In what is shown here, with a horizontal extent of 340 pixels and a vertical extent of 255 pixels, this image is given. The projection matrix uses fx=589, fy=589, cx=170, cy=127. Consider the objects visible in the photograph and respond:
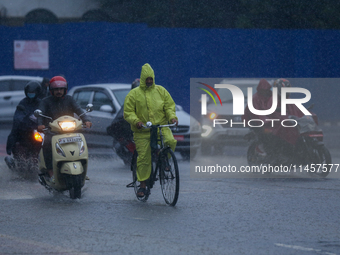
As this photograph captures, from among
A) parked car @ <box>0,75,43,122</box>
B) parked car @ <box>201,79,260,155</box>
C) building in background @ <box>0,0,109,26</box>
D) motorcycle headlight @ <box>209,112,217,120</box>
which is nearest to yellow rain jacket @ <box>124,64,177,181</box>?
parked car @ <box>201,79,260,155</box>

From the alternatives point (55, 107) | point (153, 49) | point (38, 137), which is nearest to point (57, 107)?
point (55, 107)

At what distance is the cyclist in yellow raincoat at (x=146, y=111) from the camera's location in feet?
24.8

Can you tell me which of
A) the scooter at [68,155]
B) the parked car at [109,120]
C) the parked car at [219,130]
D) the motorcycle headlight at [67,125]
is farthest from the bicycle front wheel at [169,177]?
the parked car at [219,130]

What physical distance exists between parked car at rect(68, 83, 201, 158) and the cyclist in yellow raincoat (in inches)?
166

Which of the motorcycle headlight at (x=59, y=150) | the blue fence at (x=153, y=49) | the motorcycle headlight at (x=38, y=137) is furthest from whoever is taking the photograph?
the blue fence at (x=153, y=49)

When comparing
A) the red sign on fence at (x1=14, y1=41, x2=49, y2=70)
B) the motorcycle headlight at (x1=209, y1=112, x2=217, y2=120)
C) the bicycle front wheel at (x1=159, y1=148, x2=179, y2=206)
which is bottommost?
the bicycle front wheel at (x1=159, y1=148, x2=179, y2=206)

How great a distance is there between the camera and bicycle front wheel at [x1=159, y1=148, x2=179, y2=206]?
7.21 meters

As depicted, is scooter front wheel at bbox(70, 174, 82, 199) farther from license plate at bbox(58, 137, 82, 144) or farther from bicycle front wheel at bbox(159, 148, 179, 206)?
bicycle front wheel at bbox(159, 148, 179, 206)

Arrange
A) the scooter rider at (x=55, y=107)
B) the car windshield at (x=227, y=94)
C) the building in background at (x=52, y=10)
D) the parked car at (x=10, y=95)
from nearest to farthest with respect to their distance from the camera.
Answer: the scooter rider at (x=55, y=107)
the car windshield at (x=227, y=94)
the parked car at (x=10, y=95)
the building in background at (x=52, y=10)

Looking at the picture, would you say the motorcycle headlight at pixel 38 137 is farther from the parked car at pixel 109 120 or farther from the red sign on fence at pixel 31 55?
the red sign on fence at pixel 31 55

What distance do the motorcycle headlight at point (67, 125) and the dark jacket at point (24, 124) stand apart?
2063 millimetres

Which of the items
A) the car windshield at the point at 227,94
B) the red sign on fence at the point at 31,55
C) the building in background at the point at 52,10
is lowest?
the car windshield at the point at 227,94

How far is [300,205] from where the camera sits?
7.53 m

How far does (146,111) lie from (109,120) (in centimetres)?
511
